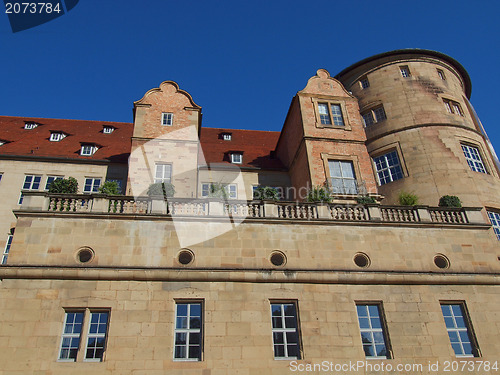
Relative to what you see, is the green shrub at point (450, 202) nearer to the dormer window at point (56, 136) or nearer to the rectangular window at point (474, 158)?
the rectangular window at point (474, 158)

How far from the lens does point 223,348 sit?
43.0 feet

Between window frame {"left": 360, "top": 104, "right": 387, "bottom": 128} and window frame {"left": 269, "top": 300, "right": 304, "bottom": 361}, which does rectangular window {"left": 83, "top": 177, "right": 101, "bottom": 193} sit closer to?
window frame {"left": 269, "top": 300, "right": 304, "bottom": 361}

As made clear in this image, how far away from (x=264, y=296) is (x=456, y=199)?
33.6 ft

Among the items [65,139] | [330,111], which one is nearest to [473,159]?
[330,111]

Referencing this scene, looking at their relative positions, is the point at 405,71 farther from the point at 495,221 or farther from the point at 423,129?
the point at 495,221

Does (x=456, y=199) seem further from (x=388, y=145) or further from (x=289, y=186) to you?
(x=289, y=186)

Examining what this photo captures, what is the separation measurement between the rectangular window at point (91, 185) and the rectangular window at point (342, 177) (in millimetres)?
12378

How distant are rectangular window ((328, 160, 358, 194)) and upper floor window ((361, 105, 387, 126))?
15.0 ft

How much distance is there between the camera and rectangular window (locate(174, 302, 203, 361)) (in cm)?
1308

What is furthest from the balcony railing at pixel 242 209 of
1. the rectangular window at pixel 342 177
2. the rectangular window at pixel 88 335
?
the rectangular window at pixel 88 335

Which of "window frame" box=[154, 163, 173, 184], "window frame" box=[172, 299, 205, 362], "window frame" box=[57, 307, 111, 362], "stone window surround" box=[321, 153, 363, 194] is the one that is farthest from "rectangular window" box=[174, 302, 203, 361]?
"stone window surround" box=[321, 153, 363, 194]

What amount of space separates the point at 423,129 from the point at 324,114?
5493 millimetres

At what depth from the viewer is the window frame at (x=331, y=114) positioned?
877 inches

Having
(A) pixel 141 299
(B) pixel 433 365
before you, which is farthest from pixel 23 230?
(B) pixel 433 365
